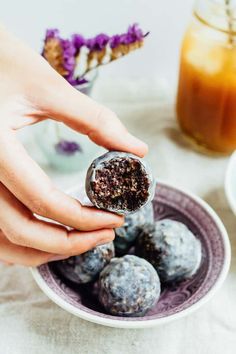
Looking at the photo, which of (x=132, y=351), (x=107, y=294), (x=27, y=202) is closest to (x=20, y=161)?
(x=27, y=202)

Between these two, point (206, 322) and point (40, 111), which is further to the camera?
point (206, 322)

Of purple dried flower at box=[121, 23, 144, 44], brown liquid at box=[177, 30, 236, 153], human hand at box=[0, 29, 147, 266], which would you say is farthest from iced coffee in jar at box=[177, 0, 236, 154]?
human hand at box=[0, 29, 147, 266]

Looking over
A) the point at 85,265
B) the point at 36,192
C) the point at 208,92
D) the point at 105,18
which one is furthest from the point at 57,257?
the point at 105,18

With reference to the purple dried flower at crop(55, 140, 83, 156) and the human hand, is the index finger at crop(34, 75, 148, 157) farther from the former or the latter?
the purple dried flower at crop(55, 140, 83, 156)

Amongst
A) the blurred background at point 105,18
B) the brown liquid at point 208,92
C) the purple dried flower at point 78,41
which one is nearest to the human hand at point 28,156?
the purple dried flower at point 78,41

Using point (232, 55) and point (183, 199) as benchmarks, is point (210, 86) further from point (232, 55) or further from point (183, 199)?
point (183, 199)

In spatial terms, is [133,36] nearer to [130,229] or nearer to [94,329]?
[130,229]

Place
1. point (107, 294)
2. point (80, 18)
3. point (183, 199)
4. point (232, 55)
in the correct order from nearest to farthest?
point (107, 294) → point (183, 199) → point (232, 55) → point (80, 18)
